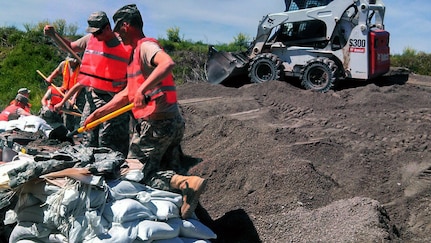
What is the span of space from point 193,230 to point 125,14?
5.50ft

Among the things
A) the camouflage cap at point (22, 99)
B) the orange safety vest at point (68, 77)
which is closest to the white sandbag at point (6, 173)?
the orange safety vest at point (68, 77)

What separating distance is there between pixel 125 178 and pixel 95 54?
6.49 ft

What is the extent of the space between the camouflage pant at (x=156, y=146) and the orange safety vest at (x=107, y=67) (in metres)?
1.27

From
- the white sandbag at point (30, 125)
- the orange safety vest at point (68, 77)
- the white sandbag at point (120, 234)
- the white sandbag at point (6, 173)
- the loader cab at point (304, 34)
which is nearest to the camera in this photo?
the white sandbag at point (120, 234)

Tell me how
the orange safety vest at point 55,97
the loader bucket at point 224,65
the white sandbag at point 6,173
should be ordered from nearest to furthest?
the white sandbag at point 6,173 < the orange safety vest at point 55,97 < the loader bucket at point 224,65

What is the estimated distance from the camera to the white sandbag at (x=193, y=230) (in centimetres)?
365

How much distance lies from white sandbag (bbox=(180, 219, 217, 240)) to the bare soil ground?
0.58 m

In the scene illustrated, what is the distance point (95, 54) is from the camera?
17.3 ft

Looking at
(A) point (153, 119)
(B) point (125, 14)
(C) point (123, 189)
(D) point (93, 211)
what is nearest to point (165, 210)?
(C) point (123, 189)

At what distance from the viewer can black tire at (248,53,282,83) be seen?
12.2 meters

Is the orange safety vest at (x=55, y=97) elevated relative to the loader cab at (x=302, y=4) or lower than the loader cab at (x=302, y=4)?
lower

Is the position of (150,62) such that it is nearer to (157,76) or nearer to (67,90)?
(157,76)

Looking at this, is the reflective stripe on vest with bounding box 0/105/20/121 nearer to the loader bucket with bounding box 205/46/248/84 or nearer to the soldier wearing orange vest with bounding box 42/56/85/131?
the soldier wearing orange vest with bounding box 42/56/85/131

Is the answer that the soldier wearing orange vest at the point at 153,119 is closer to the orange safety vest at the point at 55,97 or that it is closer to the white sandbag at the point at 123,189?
the white sandbag at the point at 123,189
